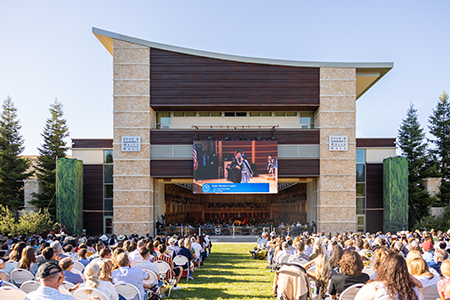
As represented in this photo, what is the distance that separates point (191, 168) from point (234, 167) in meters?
3.15

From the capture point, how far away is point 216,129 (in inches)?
1013

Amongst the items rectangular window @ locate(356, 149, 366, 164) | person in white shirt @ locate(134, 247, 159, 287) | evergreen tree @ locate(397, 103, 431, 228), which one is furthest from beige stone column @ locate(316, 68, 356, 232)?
person in white shirt @ locate(134, 247, 159, 287)

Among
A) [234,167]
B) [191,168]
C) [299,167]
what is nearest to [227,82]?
[234,167]

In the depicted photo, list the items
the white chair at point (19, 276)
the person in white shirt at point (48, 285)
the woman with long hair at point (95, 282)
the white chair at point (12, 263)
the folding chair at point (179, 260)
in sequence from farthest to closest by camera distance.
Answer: the folding chair at point (179, 260) → the white chair at point (12, 263) → the white chair at point (19, 276) → the woman with long hair at point (95, 282) → the person in white shirt at point (48, 285)

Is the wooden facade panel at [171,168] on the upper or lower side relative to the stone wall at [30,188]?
upper

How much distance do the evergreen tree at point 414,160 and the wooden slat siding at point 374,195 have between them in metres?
3.30

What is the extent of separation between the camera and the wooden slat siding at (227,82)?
25.3 meters

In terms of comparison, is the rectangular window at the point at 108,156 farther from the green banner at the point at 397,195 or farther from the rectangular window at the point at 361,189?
the green banner at the point at 397,195

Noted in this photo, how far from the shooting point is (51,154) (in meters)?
32.0

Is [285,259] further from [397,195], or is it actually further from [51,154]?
[51,154]

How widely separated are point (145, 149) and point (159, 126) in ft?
8.57

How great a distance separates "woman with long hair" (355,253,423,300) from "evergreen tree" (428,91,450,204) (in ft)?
107

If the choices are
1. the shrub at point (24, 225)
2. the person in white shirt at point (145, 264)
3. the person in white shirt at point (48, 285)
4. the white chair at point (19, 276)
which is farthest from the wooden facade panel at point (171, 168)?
the person in white shirt at point (48, 285)

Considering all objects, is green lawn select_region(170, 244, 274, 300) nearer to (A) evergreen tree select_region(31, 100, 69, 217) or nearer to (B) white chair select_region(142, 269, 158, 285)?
(B) white chair select_region(142, 269, 158, 285)
